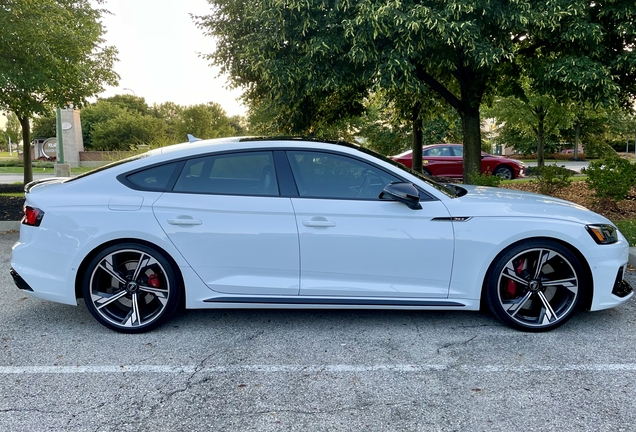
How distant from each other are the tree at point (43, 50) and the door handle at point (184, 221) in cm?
660

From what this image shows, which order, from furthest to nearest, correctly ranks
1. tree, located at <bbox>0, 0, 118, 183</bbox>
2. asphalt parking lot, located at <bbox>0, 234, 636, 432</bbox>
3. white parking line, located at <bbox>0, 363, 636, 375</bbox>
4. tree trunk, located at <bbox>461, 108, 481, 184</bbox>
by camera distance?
tree trunk, located at <bbox>461, 108, 481, 184</bbox> < tree, located at <bbox>0, 0, 118, 183</bbox> < white parking line, located at <bbox>0, 363, 636, 375</bbox> < asphalt parking lot, located at <bbox>0, 234, 636, 432</bbox>

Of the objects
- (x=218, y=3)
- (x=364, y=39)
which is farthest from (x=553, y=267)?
(x=218, y=3)

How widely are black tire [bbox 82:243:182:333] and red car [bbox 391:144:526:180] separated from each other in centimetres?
1392

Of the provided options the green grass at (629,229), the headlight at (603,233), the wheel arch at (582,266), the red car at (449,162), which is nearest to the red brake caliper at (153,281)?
the wheel arch at (582,266)

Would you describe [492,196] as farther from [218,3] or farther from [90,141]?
[90,141]

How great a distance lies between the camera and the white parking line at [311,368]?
3.46 m

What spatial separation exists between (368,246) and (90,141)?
57365 mm

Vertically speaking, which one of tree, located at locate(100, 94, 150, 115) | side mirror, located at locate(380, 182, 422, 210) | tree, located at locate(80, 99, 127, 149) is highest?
tree, located at locate(100, 94, 150, 115)

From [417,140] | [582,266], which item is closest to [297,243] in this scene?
[582,266]

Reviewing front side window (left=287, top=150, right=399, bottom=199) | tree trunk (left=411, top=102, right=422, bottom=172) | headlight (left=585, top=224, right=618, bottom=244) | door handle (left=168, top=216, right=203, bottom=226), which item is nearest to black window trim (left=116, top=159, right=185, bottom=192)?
door handle (left=168, top=216, right=203, bottom=226)

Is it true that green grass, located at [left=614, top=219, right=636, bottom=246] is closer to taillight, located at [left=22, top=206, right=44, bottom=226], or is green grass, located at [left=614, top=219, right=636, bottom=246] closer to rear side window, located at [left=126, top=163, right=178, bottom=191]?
rear side window, located at [left=126, top=163, right=178, bottom=191]

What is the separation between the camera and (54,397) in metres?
3.12

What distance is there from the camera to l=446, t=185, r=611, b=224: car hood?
404 centimetres

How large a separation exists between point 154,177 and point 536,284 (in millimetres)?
3166
